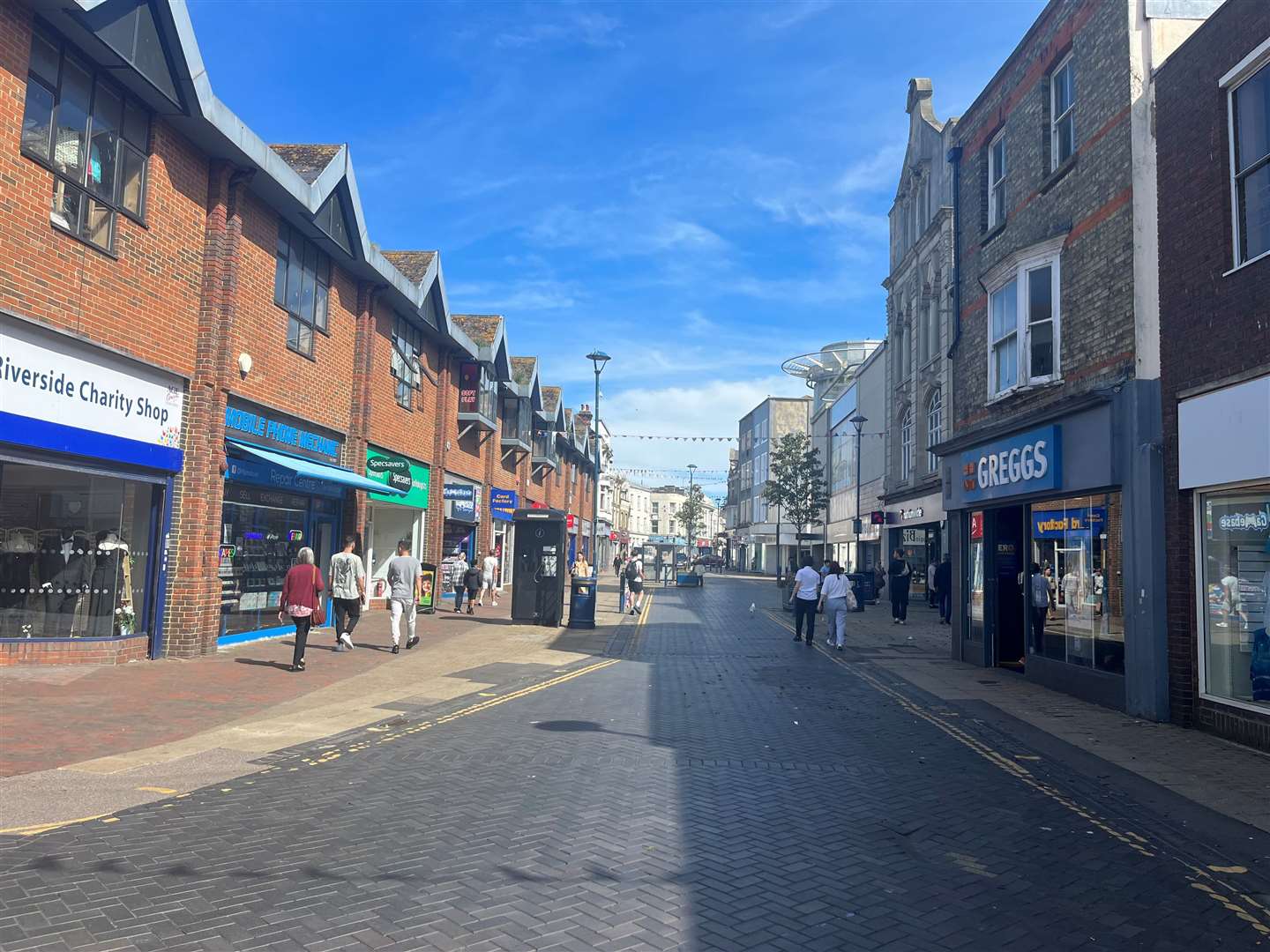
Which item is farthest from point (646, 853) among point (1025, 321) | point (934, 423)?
point (934, 423)

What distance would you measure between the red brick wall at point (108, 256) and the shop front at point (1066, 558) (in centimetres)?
1242

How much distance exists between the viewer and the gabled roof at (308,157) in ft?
54.0

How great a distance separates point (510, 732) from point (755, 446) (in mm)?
81020

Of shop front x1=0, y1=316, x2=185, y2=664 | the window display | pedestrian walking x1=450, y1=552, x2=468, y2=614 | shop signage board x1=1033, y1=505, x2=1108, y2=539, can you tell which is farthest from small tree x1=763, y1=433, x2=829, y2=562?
shop front x1=0, y1=316, x2=185, y2=664

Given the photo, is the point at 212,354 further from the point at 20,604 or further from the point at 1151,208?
the point at 1151,208

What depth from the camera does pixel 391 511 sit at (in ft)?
80.0

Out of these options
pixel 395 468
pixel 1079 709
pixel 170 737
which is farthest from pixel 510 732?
pixel 395 468

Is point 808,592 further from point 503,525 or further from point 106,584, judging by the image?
point 503,525

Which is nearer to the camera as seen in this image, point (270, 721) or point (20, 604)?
point (270, 721)

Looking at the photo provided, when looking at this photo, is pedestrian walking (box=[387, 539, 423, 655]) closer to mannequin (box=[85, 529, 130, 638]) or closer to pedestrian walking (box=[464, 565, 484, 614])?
mannequin (box=[85, 529, 130, 638])

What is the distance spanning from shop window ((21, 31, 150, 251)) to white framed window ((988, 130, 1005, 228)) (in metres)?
13.3

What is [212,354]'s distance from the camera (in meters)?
13.7

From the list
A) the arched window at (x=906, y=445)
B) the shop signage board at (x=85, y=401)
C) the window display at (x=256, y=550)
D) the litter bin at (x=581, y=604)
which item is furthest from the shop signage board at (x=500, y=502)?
the shop signage board at (x=85, y=401)

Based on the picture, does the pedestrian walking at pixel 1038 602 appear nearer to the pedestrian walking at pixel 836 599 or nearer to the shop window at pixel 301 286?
the pedestrian walking at pixel 836 599
